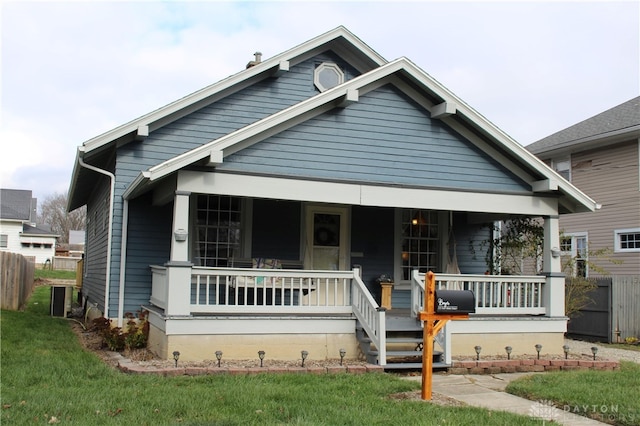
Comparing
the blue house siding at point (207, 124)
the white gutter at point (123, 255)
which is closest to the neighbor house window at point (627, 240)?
the blue house siding at point (207, 124)

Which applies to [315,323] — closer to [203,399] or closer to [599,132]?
[203,399]

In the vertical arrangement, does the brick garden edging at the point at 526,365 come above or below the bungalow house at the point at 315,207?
below

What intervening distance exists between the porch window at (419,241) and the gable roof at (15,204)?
42.7 meters

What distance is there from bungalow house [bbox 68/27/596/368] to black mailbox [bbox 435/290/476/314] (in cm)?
223

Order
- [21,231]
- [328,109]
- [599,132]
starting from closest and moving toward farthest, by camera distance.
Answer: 1. [328,109]
2. [599,132]
3. [21,231]

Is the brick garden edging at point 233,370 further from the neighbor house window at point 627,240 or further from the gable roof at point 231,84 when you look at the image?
the neighbor house window at point 627,240

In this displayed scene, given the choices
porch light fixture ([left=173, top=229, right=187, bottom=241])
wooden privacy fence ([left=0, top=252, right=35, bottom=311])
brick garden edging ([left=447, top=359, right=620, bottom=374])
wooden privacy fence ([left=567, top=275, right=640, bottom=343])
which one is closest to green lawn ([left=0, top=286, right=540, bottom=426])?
brick garden edging ([left=447, top=359, right=620, bottom=374])

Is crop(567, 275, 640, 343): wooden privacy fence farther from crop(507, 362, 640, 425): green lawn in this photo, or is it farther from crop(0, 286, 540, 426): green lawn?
crop(0, 286, 540, 426): green lawn

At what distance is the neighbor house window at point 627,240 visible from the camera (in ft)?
62.4

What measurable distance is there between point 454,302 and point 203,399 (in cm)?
317

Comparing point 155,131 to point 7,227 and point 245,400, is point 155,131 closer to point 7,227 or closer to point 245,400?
point 245,400

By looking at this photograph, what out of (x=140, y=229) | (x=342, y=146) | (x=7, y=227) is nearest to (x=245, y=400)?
(x=342, y=146)

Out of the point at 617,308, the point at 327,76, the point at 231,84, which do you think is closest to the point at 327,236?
the point at 327,76

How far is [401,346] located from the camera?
11.1m
